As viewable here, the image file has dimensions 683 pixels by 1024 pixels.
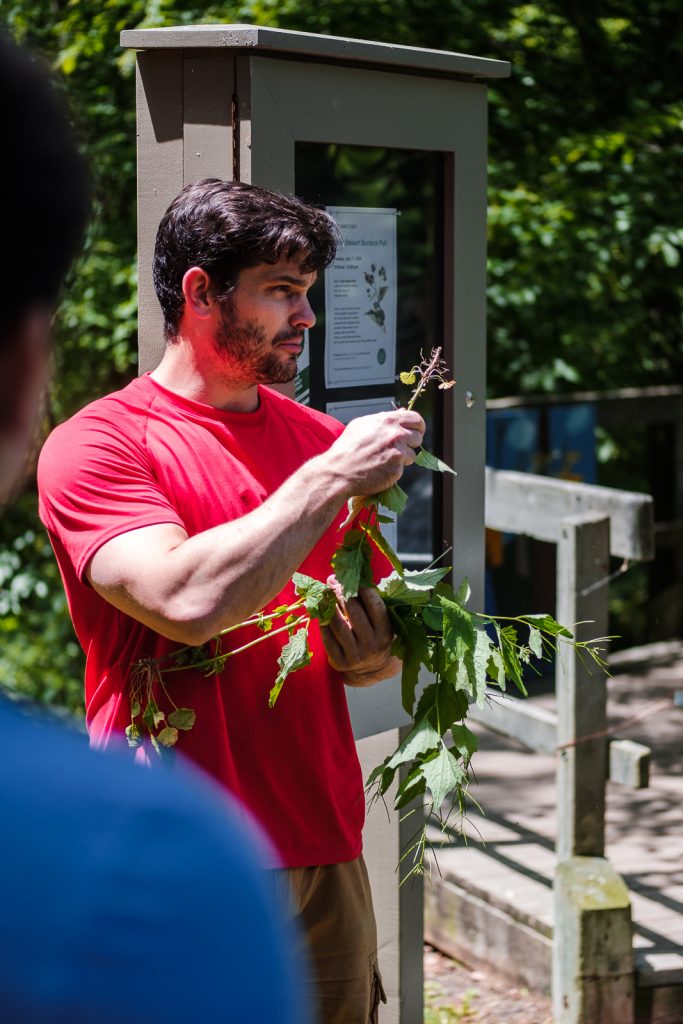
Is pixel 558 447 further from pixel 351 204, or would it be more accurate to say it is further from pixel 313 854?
pixel 313 854

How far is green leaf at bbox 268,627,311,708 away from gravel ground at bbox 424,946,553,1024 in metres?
2.14

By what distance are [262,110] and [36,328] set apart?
1860 mm

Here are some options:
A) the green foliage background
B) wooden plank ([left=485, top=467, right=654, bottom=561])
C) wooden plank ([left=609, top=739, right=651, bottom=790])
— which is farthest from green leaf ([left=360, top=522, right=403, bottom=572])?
the green foliage background

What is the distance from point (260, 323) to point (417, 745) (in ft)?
2.56

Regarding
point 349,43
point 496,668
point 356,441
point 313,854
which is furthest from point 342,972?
point 349,43

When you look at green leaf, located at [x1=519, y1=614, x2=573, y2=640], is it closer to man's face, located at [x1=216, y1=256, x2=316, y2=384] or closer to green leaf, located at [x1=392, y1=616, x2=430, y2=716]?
green leaf, located at [x1=392, y1=616, x2=430, y2=716]

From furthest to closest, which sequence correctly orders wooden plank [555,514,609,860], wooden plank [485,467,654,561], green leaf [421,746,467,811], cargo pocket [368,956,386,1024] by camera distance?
wooden plank [485,467,654,561] → wooden plank [555,514,609,860] → cargo pocket [368,956,386,1024] → green leaf [421,746,467,811]

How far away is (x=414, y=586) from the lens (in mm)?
2379

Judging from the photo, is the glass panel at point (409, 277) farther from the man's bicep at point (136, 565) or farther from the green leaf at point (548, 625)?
the man's bicep at point (136, 565)

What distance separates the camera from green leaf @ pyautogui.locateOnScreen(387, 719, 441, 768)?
238cm

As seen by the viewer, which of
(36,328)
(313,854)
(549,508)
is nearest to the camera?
(36,328)

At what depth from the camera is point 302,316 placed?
240 cm

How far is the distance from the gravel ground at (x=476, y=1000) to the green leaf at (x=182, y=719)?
7.12 ft

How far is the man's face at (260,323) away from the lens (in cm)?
236
